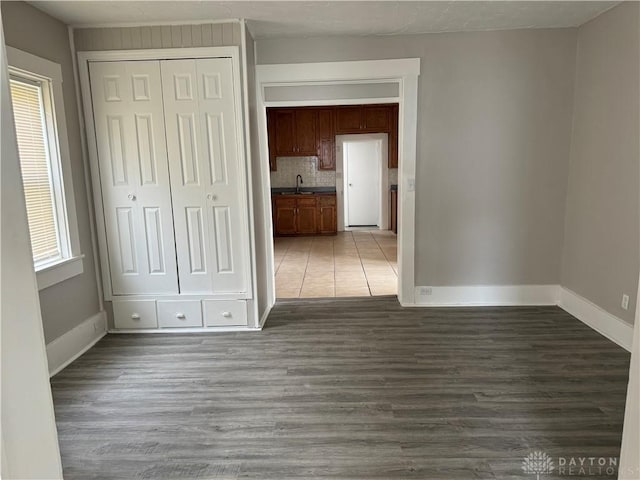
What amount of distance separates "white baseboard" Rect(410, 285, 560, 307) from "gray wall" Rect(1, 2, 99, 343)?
2.90m

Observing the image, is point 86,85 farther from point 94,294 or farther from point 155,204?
point 94,294

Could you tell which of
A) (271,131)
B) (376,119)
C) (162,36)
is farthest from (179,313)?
(376,119)

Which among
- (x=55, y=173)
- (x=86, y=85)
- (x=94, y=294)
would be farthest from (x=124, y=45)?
(x=94, y=294)

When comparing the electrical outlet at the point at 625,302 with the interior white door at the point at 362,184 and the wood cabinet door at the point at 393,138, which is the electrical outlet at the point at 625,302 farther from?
the interior white door at the point at 362,184

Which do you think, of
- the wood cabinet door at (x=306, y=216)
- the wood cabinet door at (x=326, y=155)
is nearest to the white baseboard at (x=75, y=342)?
the wood cabinet door at (x=306, y=216)

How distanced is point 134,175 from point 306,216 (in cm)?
502

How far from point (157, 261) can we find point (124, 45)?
1711 mm

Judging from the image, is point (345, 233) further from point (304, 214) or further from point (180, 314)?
point (180, 314)

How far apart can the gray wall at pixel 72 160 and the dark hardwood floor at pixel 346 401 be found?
13.2 inches

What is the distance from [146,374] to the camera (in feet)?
9.13

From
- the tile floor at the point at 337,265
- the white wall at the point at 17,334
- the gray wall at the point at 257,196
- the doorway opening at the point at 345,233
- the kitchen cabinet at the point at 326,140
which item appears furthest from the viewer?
the kitchen cabinet at the point at 326,140

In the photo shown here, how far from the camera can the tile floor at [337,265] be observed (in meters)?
4.59

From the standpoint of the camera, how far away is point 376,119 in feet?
26.0

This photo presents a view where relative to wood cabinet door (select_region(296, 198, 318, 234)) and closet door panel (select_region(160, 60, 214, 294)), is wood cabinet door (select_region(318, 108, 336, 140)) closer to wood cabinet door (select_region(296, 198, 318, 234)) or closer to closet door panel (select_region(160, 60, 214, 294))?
wood cabinet door (select_region(296, 198, 318, 234))
